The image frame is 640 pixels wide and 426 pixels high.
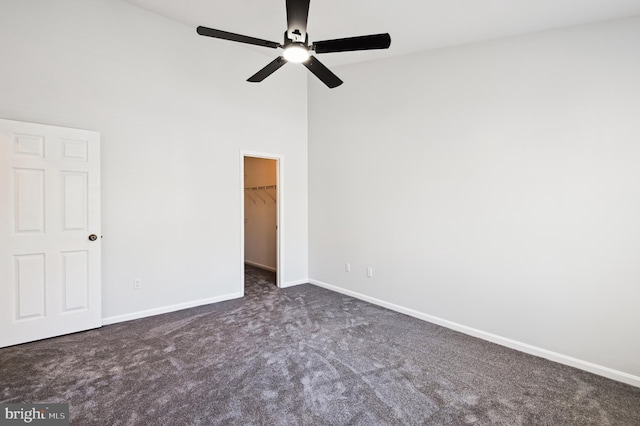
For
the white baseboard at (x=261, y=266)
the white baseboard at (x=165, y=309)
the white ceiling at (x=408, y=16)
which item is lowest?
the white baseboard at (x=165, y=309)

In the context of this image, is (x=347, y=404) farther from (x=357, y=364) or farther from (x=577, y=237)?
(x=577, y=237)

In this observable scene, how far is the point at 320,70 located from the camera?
Result: 251 cm

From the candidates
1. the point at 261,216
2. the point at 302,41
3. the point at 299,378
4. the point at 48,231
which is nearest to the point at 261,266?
the point at 261,216

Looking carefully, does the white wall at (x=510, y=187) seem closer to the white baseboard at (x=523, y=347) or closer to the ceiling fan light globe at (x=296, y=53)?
the white baseboard at (x=523, y=347)

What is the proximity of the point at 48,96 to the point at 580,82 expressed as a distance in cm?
479

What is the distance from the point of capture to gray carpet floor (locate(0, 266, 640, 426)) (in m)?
1.95

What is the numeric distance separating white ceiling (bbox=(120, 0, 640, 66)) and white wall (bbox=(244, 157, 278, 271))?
9.04 ft

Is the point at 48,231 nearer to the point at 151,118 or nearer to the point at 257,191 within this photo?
the point at 151,118

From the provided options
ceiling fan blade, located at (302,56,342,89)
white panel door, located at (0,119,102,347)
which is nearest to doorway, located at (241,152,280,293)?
white panel door, located at (0,119,102,347)

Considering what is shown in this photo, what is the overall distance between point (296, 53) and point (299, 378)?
2.44 meters

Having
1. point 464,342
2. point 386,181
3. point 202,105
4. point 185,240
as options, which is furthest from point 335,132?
point 464,342

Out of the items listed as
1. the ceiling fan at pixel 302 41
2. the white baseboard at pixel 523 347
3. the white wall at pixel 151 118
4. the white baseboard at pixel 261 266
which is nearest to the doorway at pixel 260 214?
the white baseboard at pixel 261 266

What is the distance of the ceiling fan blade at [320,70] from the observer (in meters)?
2.40
